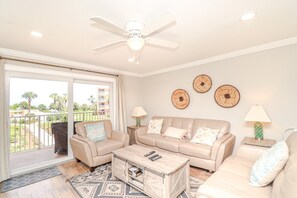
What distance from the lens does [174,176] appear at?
184 centimetres

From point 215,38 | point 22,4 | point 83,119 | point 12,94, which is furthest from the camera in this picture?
point 83,119

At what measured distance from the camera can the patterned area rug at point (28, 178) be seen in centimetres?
228

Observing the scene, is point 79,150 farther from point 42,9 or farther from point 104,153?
point 42,9

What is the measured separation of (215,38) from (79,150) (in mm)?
3178

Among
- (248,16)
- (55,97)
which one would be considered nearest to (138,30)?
(248,16)

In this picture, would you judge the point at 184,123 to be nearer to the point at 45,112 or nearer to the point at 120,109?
the point at 120,109

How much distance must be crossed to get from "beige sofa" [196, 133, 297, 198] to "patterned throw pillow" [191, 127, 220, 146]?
2.71ft

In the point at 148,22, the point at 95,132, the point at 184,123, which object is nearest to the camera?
the point at 148,22

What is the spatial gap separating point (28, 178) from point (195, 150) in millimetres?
3017

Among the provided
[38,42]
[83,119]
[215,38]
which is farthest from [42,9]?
[83,119]

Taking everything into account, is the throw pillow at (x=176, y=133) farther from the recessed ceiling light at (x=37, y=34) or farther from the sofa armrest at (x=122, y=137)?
the recessed ceiling light at (x=37, y=34)

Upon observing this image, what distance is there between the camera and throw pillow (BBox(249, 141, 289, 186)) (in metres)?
1.31

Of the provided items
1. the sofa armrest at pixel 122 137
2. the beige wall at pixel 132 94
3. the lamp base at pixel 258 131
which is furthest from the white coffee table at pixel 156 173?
the beige wall at pixel 132 94

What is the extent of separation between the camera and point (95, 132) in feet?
10.5
